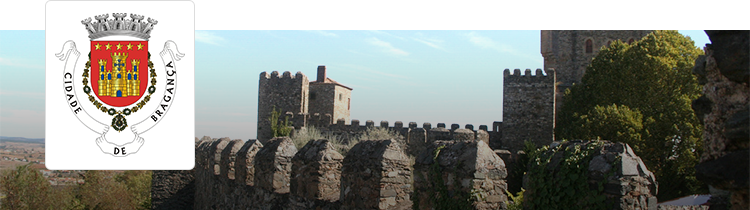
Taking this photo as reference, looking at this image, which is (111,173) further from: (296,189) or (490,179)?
(490,179)

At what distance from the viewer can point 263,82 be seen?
3750 centimetres

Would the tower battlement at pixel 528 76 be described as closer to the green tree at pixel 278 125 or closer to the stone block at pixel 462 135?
the stone block at pixel 462 135

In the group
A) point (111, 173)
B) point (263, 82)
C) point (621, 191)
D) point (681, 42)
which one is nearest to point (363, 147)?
point (621, 191)

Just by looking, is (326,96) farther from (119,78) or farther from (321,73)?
(119,78)

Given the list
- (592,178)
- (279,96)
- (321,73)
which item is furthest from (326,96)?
(592,178)

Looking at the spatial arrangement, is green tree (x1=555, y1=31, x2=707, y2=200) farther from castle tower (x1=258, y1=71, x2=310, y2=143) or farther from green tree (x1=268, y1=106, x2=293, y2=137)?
castle tower (x1=258, y1=71, x2=310, y2=143)

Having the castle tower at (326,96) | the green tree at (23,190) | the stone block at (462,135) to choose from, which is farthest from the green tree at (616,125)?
the green tree at (23,190)

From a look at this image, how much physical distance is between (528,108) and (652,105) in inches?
366

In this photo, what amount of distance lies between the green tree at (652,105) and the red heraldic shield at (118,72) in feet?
60.0

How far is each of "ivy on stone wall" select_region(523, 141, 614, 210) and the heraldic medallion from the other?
3.52m

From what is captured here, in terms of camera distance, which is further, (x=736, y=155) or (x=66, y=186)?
(x=66, y=186)

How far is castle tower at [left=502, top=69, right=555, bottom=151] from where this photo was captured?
31.0m

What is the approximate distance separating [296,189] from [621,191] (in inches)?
182

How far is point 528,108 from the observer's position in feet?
103
